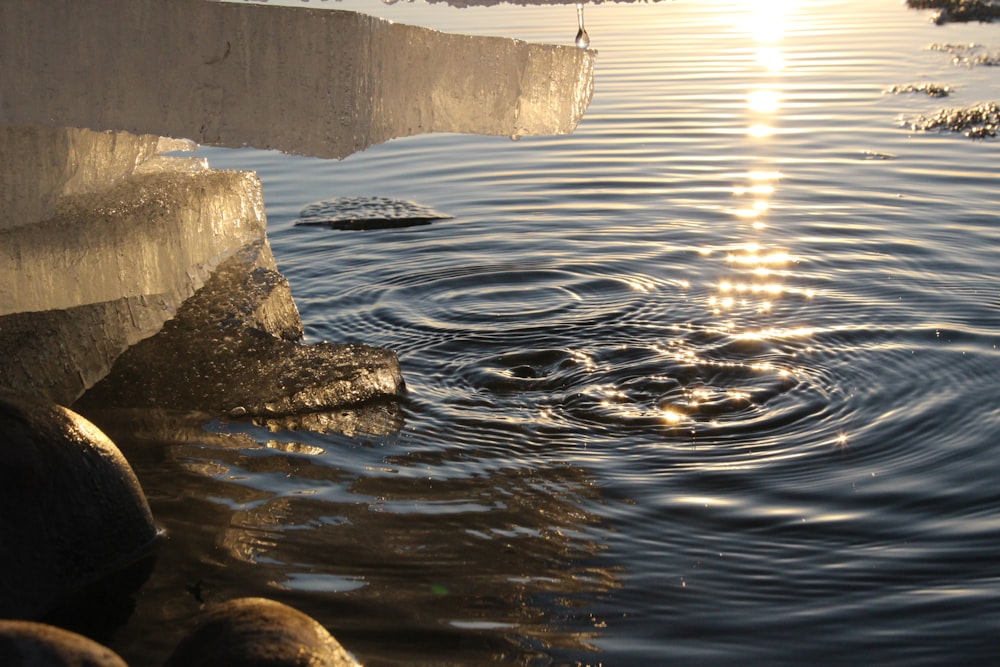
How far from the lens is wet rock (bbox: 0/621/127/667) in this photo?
2.71 m

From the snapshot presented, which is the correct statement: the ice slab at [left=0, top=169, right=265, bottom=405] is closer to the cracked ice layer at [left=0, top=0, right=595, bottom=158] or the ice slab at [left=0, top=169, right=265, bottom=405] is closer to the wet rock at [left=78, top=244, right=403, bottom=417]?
the wet rock at [left=78, top=244, right=403, bottom=417]

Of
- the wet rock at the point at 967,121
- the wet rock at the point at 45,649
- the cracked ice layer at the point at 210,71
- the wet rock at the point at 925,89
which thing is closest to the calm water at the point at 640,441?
the wet rock at the point at 45,649

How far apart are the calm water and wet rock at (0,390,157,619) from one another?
8.2 inches

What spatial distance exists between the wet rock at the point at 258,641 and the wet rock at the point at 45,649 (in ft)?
0.71

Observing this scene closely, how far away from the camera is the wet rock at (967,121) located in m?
11.6

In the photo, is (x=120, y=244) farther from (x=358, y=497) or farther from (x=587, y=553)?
(x=587, y=553)

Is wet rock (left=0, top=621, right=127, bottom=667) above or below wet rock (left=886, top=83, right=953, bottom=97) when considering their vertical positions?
below

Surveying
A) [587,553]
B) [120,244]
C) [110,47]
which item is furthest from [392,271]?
[587,553]

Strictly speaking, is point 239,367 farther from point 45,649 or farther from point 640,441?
point 45,649

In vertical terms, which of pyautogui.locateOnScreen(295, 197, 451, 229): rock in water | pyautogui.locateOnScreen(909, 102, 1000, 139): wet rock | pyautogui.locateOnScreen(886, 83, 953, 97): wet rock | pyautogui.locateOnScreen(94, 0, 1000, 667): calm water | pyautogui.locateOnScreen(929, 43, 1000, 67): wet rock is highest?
pyautogui.locateOnScreen(929, 43, 1000, 67): wet rock

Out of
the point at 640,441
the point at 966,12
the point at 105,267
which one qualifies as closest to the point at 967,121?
the point at 640,441

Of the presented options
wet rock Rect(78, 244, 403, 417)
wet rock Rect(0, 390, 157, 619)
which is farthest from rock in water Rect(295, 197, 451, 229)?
wet rock Rect(0, 390, 157, 619)

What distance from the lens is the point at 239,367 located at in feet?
18.8

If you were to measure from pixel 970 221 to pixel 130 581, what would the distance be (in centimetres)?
686
